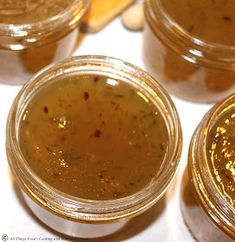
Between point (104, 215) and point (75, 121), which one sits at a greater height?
point (75, 121)

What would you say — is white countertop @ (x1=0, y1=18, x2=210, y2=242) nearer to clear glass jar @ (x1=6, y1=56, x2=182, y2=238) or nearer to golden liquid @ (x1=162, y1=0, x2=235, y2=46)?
clear glass jar @ (x1=6, y1=56, x2=182, y2=238)

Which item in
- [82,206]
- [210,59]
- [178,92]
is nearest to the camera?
[82,206]

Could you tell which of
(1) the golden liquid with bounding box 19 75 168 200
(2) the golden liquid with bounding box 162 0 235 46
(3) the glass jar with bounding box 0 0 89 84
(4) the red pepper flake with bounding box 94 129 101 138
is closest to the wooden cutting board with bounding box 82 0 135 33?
(3) the glass jar with bounding box 0 0 89 84

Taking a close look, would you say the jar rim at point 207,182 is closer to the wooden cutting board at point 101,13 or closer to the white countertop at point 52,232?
the white countertop at point 52,232

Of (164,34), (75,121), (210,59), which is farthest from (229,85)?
(75,121)

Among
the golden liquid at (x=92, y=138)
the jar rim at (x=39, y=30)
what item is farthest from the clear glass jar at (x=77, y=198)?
the jar rim at (x=39, y=30)

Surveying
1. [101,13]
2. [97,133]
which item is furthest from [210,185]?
[101,13]

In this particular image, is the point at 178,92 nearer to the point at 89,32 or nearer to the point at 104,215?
the point at 89,32
